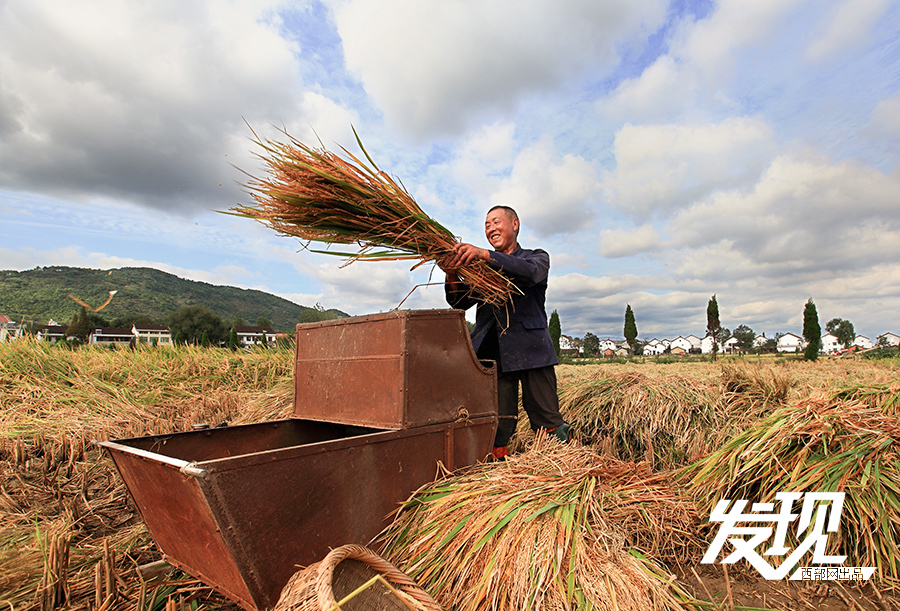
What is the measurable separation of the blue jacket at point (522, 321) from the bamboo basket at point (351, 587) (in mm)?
1632

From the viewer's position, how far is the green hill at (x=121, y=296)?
6481 cm

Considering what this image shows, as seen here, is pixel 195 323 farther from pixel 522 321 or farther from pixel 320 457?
pixel 320 457

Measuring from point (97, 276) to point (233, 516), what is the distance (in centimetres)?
9918

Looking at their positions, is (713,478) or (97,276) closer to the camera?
(713,478)

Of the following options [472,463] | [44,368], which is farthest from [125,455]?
[44,368]

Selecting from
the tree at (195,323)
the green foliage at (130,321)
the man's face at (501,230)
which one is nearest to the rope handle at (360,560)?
the man's face at (501,230)

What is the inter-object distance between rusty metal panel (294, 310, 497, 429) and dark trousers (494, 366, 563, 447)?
→ 438 millimetres

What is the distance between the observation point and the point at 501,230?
3.52 meters

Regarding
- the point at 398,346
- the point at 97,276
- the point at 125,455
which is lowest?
the point at 125,455

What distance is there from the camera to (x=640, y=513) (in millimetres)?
2469

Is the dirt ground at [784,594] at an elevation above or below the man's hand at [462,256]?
below

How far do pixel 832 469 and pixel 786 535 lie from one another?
1.39ft

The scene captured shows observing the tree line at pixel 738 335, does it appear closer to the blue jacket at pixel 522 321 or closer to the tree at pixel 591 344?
the tree at pixel 591 344

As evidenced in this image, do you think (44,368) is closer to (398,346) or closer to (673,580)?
(398,346)
